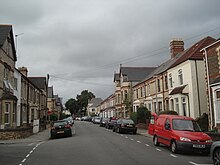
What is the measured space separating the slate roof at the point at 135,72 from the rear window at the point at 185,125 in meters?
38.3

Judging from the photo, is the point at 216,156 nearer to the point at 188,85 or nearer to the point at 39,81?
the point at 188,85

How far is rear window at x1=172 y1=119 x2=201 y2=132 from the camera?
13438mm

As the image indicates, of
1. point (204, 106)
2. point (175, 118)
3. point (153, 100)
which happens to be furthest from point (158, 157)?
point (153, 100)

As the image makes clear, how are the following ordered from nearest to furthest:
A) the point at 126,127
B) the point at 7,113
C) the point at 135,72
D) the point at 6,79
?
the point at 7,113 < the point at 6,79 < the point at 126,127 < the point at 135,72

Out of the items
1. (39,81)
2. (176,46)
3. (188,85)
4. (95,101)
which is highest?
(176,46)

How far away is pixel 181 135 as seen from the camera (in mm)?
12414

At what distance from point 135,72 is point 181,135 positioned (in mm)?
42177

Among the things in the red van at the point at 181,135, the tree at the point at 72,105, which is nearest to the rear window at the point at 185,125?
the red van at the point at 181,135

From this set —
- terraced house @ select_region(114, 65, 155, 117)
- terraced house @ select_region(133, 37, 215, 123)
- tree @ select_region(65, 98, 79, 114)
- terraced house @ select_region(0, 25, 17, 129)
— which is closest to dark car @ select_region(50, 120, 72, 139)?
terraced house @ select_region(0, 25, 17, 129)

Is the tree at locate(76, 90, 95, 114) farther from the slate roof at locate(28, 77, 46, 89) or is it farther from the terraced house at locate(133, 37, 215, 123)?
the terraced house at locate(133, 37, 215, 123)

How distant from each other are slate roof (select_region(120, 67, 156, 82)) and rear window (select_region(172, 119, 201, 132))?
38264 millimetres

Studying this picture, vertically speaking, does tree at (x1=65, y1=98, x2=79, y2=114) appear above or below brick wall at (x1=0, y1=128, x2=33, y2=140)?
above

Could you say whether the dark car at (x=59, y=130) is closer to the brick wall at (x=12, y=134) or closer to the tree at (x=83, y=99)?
the brick wall at (x=12, y=134)

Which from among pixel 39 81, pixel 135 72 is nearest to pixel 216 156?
pixel 135 72
